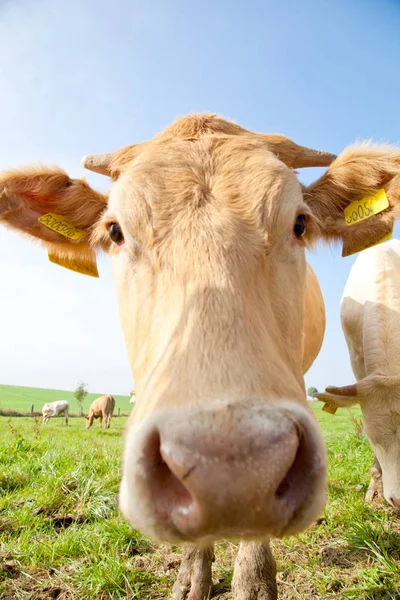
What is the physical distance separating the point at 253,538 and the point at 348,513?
3027 mm

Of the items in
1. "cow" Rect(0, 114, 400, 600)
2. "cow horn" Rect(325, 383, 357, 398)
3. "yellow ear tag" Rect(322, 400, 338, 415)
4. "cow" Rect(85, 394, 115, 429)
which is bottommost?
"cow" Rect(85, 394, 115, 429)

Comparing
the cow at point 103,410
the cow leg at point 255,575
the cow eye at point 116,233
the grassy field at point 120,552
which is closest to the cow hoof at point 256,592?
the cow leg at point 255,575

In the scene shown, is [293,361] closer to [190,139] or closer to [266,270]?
[266,270]

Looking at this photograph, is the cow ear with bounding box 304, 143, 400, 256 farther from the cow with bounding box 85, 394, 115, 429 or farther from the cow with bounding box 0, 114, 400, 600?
the cow with bounding box 85, 394, 115, 429

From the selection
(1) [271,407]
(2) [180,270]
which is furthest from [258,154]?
(1) [271,407]

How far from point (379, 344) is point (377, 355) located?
0.13 metres

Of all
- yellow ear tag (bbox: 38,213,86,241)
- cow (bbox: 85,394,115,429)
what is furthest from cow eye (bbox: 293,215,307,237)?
cow (bbox: 85,394,115,429)

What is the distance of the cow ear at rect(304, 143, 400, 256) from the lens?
9.36ft

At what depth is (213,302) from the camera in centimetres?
151

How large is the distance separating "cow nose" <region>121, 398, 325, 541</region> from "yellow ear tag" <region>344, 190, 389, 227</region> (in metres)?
2.10

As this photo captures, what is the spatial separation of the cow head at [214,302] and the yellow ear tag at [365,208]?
52 millimetres

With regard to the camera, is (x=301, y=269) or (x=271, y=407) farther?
(x=301, y=269)

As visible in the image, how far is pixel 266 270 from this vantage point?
6.19 ft

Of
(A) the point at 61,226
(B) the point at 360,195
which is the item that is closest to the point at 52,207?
(A) the point at 61,226
